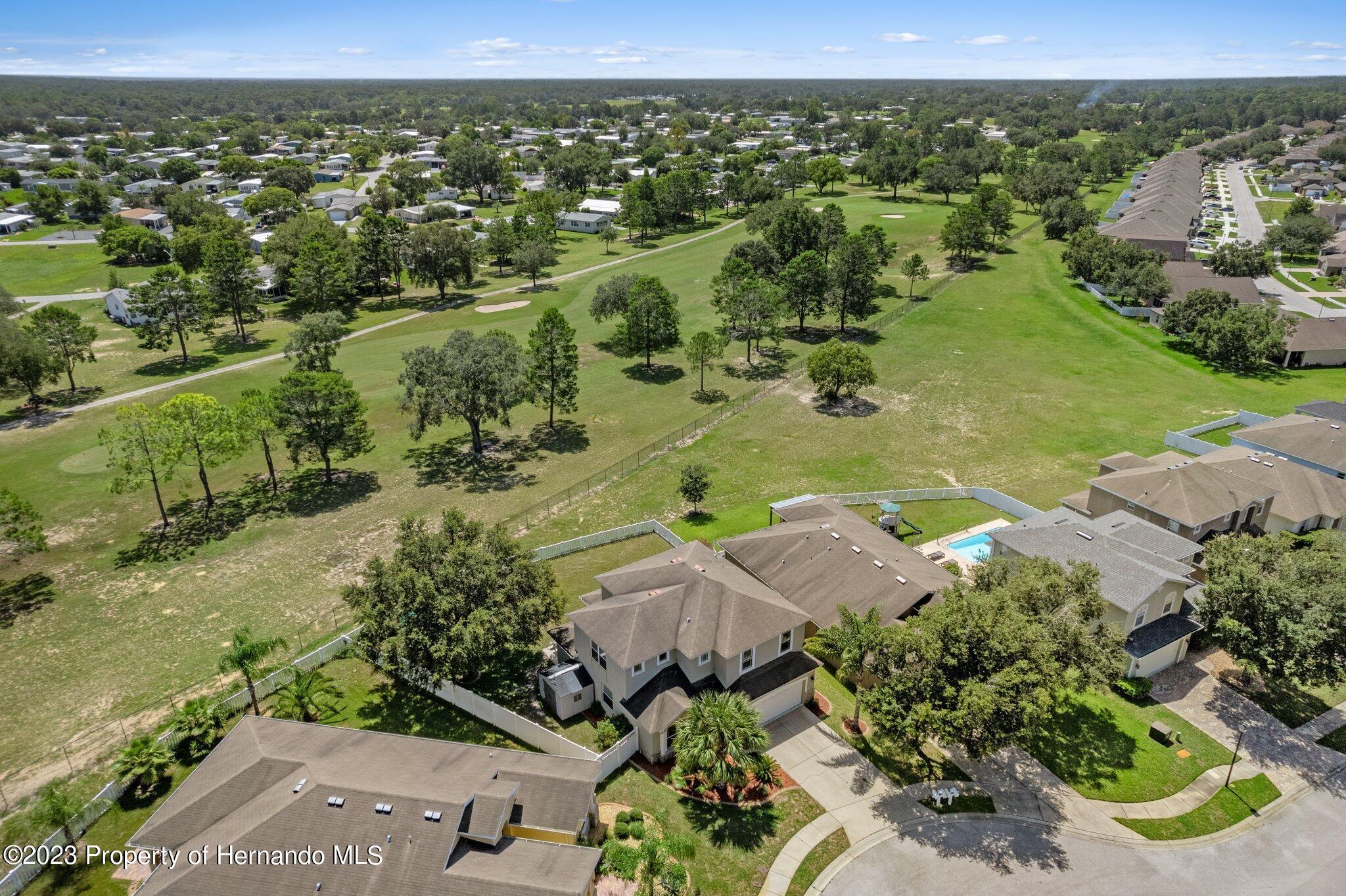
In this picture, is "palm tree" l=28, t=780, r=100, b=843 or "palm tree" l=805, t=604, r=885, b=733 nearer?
"palm tree" l=28, t=780, r=100, b=843

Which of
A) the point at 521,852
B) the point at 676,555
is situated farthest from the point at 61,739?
the point at 676,555

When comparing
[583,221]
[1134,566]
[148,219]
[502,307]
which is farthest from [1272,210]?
[148,219]

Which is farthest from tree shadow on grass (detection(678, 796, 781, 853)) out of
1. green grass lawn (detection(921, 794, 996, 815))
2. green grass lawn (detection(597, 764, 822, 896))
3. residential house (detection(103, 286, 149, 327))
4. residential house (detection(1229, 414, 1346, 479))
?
residential house (detection(103, 286, 149, 327))

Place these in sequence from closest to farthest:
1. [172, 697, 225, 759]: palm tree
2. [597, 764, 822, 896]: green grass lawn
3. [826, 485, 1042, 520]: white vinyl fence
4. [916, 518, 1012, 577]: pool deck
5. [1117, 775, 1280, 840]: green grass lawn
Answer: [597, 764, 822, 896]: green grass lawn, [1117, 775, 1280, 840]: green grass lawn, [172, 697, 225, 759]: palm tree, [916, 518, 1012, 577]: pool deck, [826, 485, 1042, 520]: white vinyl fence

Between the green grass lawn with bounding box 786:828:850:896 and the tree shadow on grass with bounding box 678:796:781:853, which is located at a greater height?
the green grass lawn with bounding box 786:828:850:896

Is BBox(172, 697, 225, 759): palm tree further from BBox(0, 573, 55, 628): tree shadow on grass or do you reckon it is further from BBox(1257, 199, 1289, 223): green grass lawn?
BBox(1257, 199, 1289, 223): green grass lawn

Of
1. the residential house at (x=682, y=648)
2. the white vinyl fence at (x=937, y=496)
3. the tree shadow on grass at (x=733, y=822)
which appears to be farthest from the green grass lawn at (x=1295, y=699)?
the tree shadow on grass at (x=733, y=822)
